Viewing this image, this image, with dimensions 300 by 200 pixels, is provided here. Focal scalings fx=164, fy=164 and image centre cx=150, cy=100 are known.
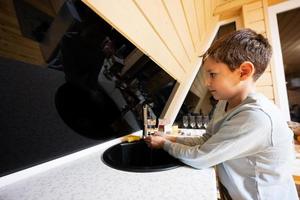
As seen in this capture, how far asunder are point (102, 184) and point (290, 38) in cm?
259

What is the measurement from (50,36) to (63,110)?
14.6 inches

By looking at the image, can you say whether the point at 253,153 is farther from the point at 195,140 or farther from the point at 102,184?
the point at 102,184

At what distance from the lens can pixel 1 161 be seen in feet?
1.89

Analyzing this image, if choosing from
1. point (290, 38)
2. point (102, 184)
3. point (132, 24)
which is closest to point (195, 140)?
point (102, 184)

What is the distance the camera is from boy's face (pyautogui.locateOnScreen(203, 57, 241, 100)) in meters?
0.80

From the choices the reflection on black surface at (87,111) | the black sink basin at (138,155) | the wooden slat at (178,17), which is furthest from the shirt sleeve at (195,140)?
the wooden slat at (178,17)

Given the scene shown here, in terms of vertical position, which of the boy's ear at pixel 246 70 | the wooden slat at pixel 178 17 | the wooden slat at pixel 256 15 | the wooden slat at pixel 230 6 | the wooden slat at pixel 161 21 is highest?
the wooden slat at pixel 230 6

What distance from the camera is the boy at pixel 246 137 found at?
65 cm

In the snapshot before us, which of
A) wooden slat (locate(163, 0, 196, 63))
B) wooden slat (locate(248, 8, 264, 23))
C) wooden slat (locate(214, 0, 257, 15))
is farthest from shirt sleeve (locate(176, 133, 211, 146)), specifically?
wooden slat (locate(214, 0, 257, 15))

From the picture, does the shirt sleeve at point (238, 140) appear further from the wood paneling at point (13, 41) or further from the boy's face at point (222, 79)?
the wood paneling at point (13, 41)

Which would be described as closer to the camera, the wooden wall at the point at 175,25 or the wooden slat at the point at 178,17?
the wooden wall at the point at 175,25

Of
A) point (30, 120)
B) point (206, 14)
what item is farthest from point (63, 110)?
point (206, 14)

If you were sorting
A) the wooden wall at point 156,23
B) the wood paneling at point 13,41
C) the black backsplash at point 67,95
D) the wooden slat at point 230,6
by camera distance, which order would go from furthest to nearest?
1. the wooden slat at point 230,6
2. the wooden wall at point 156,23
3. the black backsplash at point 67,95
4. the wood paneling at point 13,41

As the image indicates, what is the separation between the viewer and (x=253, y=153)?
0.68 m
